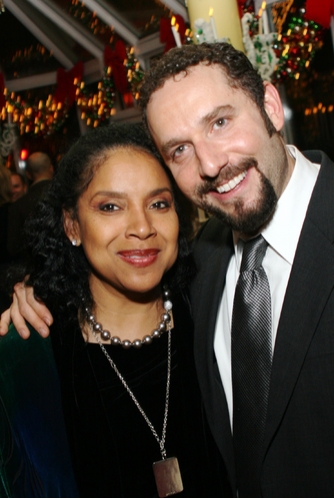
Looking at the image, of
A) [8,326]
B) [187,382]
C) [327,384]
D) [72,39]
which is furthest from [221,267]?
[72,39]

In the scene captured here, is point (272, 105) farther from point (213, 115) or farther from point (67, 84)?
point (67, 84)

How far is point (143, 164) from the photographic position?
5.38 ft

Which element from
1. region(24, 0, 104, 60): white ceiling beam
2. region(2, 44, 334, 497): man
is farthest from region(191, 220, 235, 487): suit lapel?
region(24, 0, 104, 60): white ceiling beam

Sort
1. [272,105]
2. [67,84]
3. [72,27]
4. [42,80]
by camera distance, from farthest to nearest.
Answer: [42,80] → [72,27] → [67,84] → [272,105]

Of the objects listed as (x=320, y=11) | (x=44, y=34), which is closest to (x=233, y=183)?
(x=320, y=11)

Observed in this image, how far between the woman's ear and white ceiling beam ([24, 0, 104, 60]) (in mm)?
3974

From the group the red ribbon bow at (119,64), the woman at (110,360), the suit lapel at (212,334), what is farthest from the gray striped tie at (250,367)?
the red ribbon bow at (119,64)

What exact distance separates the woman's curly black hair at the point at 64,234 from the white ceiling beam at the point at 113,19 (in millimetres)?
3591

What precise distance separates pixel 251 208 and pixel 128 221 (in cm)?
38

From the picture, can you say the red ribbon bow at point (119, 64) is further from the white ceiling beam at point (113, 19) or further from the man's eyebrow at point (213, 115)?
the man's eyebrow at point (213, 115)

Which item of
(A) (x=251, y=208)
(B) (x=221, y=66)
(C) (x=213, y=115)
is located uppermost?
(B) (x=221, y=66)

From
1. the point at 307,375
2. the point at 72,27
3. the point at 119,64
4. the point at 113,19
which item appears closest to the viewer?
the point at 307,375

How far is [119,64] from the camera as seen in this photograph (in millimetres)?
4395

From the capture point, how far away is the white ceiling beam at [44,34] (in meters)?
5.38
